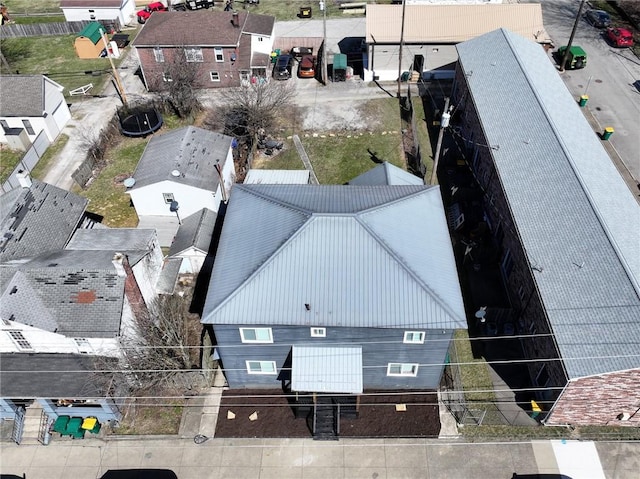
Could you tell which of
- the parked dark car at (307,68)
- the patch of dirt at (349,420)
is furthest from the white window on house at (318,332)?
the parked dark car at (307,68)

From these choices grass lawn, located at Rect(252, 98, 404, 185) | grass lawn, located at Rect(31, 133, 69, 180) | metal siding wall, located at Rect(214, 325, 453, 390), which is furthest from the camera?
grass lawn, located at Rect(31, 133, 69, 180)

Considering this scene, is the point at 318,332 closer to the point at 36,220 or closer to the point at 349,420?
the point at 349,420

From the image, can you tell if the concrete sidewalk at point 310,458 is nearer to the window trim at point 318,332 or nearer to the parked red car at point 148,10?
the window trim at point 318,332

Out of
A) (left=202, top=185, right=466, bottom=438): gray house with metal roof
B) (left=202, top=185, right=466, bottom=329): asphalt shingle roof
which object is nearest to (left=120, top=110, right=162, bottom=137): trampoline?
(left=202, top=185, right=466, bottom=329): asphalt shingle roof

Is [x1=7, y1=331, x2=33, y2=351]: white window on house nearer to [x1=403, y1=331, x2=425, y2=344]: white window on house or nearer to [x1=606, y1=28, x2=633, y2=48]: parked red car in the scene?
[x1=403, y1=331, x2=425, y2=344]: white window on house

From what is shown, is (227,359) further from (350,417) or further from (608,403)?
(608,403)

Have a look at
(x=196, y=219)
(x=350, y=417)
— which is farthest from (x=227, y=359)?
(x=196, y=219)
